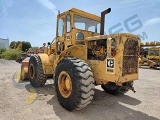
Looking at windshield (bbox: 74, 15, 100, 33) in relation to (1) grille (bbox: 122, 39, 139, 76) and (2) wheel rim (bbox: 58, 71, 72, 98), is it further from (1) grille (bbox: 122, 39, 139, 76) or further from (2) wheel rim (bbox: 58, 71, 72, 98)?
(1) grille (bbox: 122, 39, 139, 76)

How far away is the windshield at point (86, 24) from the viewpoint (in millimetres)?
A: 5824

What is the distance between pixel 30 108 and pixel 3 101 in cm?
115

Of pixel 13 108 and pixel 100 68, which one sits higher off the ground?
pixel 100 68

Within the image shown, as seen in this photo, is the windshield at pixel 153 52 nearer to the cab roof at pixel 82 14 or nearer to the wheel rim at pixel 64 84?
A: the cab roof at pixel 82 14

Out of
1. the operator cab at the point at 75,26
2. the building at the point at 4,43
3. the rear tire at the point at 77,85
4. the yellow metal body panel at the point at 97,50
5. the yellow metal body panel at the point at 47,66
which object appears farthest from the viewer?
the building at the point at 4,43

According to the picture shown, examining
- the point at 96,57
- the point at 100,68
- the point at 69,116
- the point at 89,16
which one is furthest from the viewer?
the point at 89,16

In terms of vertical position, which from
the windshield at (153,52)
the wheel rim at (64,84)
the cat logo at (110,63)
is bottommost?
the wheel rim at (64,84)

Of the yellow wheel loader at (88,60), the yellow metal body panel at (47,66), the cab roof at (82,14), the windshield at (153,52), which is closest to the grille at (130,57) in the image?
the yellow wheel loader at (88,60)

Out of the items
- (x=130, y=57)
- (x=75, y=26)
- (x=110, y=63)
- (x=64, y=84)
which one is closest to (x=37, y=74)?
(x=64, y=84)

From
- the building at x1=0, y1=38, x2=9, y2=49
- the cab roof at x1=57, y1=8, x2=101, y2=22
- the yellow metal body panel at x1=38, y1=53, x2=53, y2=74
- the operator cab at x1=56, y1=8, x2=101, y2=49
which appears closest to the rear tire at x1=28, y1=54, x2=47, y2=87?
the yellow metal body panel at x1=38, y1=53, x2=53, y2=74

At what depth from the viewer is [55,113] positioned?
445 cm

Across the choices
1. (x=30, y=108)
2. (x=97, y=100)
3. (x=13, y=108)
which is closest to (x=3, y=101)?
(x=13, y=108)

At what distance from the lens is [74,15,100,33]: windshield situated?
582cm

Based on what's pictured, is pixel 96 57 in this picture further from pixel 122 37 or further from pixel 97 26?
pixel 97 26
